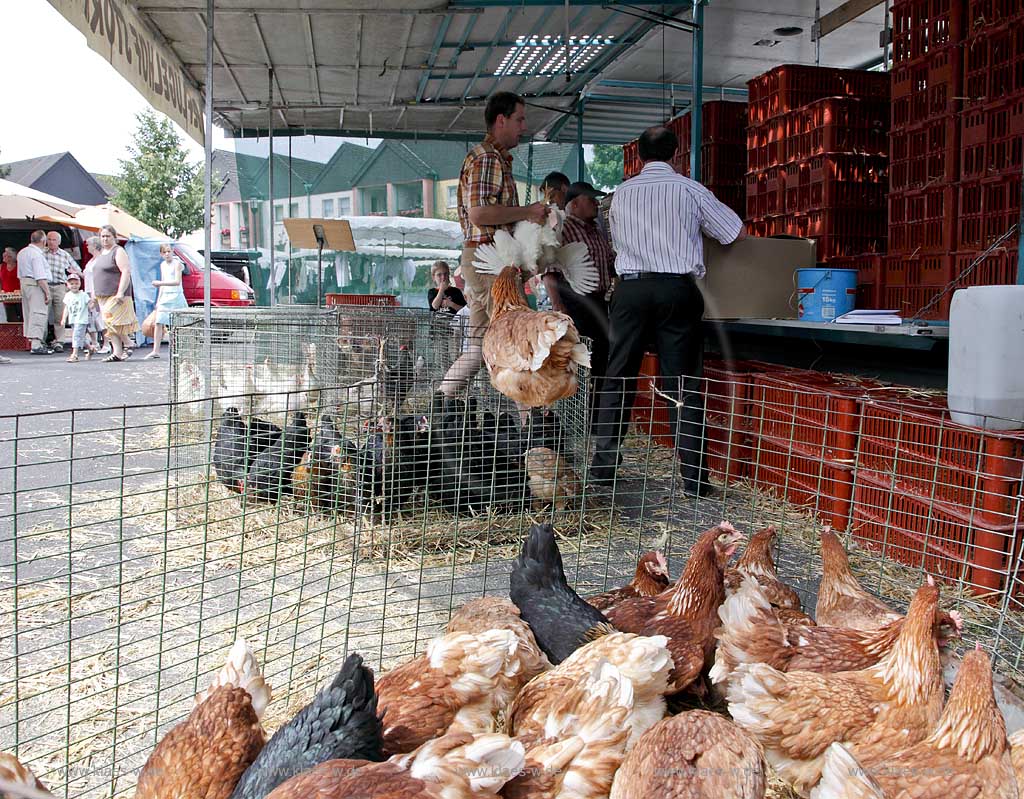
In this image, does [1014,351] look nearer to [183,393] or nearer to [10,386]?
[183,393]

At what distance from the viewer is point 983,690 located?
192cm

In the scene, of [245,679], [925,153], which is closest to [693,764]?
[245,679]

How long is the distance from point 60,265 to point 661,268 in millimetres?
15552

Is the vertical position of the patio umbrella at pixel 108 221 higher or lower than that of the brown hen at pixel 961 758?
higher

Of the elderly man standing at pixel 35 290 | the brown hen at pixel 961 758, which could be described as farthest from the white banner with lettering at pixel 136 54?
the elderly man standing at pixel 35 290

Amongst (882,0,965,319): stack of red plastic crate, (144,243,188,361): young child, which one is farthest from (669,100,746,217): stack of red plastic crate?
(144,243,188,361): young child

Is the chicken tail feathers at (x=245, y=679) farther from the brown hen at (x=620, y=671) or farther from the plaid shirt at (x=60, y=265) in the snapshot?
the plaid shirt at (x=60, y=265)

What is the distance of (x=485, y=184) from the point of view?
4930 mm

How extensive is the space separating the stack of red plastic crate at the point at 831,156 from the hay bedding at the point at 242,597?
2.24 meters

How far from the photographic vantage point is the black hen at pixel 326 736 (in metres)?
1.88

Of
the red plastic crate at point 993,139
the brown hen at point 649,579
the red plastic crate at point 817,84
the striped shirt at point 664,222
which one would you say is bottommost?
the brown hen at point 649,579

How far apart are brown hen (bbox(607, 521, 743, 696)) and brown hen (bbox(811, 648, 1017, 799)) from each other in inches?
33.0

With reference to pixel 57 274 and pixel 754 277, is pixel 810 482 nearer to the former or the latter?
pixel 754 277

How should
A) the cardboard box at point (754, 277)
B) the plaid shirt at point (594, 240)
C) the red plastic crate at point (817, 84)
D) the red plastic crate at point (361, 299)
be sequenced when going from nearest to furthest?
the cardboard box at point (754, 277) < the red plastic crate at point (817, 84) < the plaid shirt at point (594, 240) < the red plastic crate at point (361, 299)
